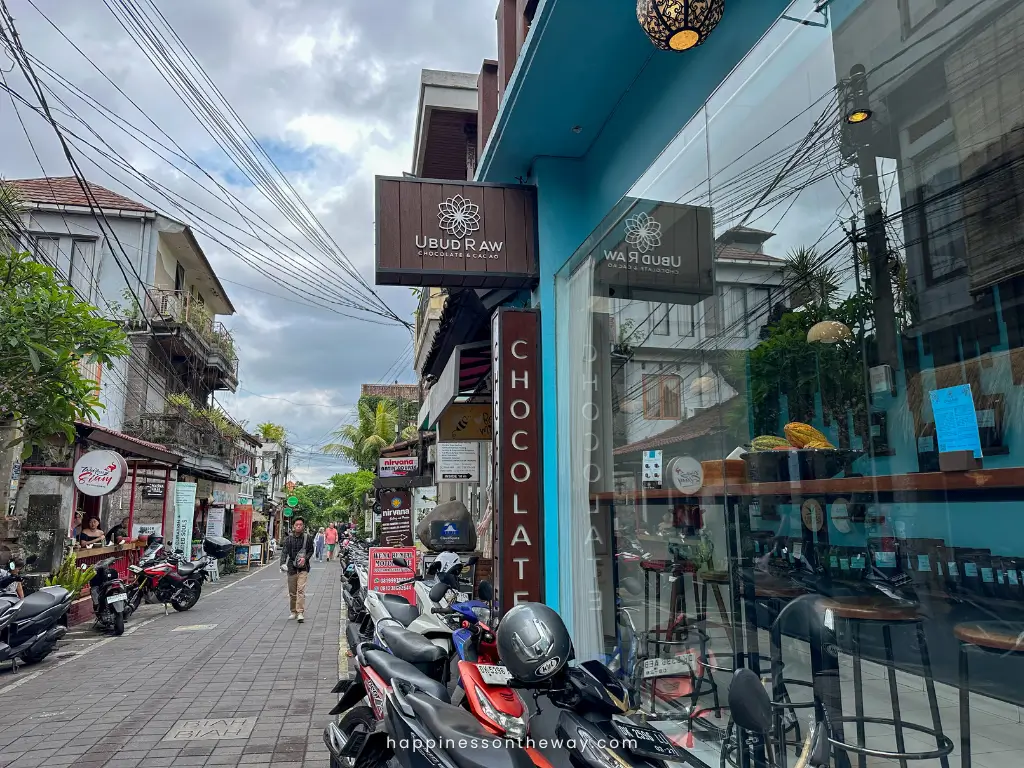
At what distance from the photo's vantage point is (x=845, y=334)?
3.07m

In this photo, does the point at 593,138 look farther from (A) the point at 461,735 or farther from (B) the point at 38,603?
(B) the point at 38,603

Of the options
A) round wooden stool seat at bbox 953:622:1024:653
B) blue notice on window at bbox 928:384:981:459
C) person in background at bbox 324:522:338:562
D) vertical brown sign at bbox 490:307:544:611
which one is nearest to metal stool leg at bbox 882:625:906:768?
round wooden stool seat at bbox 953:622:1024:653

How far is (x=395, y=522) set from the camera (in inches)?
554

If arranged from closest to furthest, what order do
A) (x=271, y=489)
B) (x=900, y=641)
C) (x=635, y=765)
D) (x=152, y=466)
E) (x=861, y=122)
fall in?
(x=635, y=765) → (x=900, y=641) → (x=861, y=122) → (x=152, y=466) → (x=271, y=489)

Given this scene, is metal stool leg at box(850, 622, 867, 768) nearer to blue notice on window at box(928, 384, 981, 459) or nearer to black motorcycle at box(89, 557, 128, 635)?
blue notice on window at box(928, 384, 981, 459)

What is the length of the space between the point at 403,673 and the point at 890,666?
2213 mm

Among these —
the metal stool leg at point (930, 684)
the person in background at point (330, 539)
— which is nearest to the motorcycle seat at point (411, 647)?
the metal stool leg at point (930, 684)

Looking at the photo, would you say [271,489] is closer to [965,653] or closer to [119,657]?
[119,657]

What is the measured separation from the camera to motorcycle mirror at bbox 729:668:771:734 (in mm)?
2074

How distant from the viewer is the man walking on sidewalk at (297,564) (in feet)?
38.2

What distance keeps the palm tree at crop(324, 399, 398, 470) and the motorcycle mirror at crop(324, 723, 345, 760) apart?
96.8ft

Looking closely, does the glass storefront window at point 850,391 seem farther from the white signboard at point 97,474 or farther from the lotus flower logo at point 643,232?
the white signboard at point 97,474

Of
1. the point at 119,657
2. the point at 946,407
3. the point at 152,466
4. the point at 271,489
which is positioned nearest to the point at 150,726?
the point at 119,657

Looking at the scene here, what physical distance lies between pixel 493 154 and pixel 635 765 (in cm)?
555
